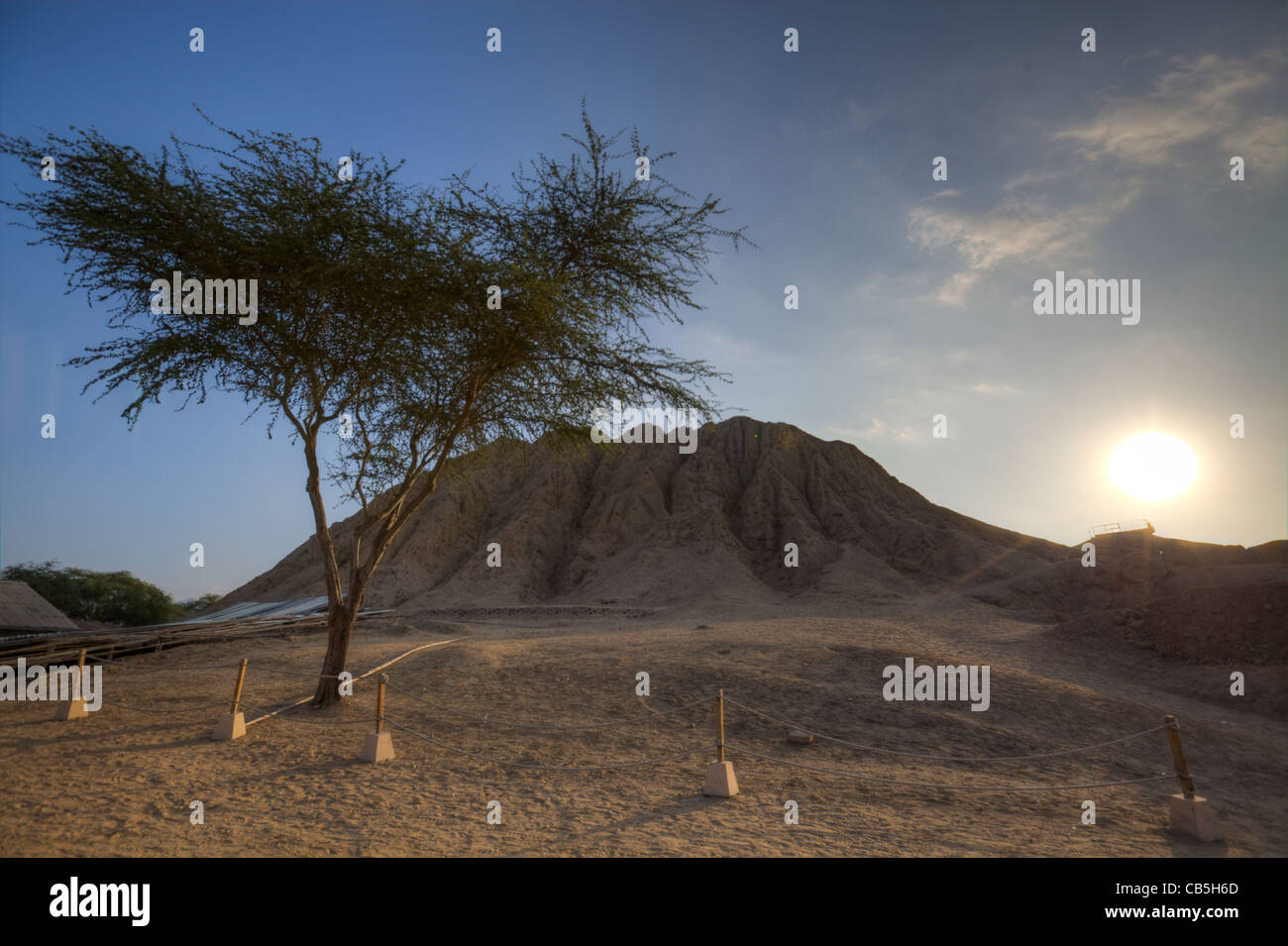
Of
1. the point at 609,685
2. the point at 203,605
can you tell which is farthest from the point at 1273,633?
the point at 203,605

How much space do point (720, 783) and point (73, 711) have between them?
9.37 metres

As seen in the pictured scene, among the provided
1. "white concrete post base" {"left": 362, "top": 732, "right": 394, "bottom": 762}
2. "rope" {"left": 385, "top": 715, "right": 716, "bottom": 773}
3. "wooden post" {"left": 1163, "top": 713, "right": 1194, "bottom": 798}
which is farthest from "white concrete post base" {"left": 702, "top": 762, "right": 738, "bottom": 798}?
"wooden post" {"left": 1163, "top": 713, "right": 1194, "bottom": 798}

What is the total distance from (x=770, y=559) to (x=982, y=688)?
27342 mm

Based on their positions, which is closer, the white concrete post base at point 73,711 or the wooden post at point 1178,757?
the wooden post at point 1178,757

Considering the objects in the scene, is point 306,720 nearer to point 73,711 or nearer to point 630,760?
point 73,711

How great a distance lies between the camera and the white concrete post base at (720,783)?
8.13 meters

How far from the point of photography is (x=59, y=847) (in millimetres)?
5543

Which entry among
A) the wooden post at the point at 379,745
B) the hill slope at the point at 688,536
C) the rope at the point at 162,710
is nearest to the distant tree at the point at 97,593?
the hill slope at the point at 688,536

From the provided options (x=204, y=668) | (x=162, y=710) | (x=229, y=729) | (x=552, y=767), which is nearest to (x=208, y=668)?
(x=204, y=668)

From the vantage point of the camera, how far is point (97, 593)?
129 ft

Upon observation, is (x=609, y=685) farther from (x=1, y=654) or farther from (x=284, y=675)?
(x=1, y=654)

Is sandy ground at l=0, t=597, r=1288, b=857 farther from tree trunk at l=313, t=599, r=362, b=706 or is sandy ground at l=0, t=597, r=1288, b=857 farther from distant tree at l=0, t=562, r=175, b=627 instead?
distant tree at l=0, t=562, r=175, b=627

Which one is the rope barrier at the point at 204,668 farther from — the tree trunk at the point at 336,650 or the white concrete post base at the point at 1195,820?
the white concrete post base at the point at 1195,820

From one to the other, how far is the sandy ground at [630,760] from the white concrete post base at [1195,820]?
0.48ft
